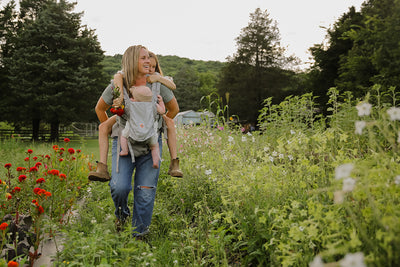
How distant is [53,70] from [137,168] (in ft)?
67.9

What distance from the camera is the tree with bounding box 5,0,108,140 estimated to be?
822 inches

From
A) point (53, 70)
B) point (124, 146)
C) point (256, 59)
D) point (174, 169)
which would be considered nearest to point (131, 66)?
point (124, 146)

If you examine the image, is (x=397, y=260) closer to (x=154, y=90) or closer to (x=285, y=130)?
(x=154, y=90)

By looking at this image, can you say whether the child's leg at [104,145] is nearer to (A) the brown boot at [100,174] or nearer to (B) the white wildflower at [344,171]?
(A) the brown boot at [100,174]

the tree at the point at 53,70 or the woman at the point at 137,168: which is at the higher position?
the tree at the point at 53,70

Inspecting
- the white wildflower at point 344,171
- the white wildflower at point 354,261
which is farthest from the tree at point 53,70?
the white wildflower at point 354,261

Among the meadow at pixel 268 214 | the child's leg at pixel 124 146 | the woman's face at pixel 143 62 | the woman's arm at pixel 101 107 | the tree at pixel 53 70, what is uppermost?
the tree at pixel 53 70

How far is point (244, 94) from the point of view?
2841 centimetres

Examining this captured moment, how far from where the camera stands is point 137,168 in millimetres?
3191

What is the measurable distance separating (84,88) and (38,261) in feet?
67.4

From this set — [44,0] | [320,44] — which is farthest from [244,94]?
[44,0]

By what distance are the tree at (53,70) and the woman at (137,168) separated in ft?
63.3

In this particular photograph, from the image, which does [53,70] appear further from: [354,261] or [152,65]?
[354,261]

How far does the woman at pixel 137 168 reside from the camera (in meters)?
3.08
